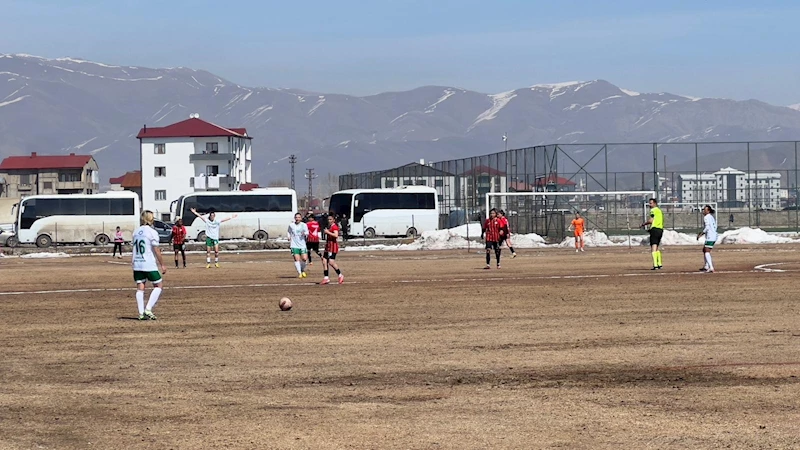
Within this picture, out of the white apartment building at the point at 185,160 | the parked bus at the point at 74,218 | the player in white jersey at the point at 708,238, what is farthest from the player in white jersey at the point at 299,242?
the white apartment building at the point at 185,160

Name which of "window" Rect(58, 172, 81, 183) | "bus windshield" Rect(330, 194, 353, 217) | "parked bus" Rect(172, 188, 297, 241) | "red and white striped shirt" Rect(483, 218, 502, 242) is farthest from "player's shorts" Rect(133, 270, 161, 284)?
"window" Rect(58, 172, 81, 183)

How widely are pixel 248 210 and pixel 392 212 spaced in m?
8.99

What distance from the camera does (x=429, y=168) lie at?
300 ft

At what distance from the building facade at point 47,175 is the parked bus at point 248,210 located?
115 meters

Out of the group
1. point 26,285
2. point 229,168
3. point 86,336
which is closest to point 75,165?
point 229,168

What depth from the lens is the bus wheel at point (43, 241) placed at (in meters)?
74.0

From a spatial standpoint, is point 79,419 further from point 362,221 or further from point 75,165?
point 75,165

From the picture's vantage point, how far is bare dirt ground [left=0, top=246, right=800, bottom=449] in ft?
36.9

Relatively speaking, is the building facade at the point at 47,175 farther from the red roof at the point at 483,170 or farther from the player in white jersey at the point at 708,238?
the player in white jersey at the point at 708,238

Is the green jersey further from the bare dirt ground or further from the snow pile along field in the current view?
the snow pile along field

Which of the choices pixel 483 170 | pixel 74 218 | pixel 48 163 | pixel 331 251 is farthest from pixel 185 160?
pixel 331 251

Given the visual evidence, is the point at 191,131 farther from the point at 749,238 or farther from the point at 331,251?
the point at 331,251

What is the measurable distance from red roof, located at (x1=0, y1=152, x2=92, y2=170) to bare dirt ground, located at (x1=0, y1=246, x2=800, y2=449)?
6452 inches

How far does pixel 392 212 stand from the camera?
256ft
